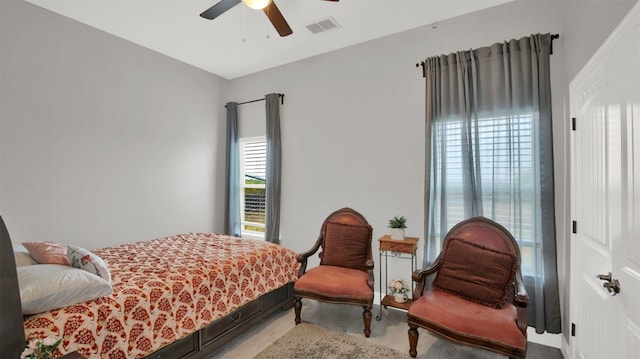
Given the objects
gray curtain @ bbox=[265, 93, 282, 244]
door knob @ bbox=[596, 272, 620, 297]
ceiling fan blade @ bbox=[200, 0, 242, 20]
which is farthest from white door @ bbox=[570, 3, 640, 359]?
gray curtain @ bbox=[265, 93, 282, 244]

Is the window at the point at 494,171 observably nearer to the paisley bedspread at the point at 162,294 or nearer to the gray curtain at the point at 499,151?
the gray curtain at the point at 499,151

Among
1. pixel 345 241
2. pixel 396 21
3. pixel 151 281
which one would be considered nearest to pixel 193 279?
pixel 151 281

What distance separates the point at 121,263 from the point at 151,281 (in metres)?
0.65

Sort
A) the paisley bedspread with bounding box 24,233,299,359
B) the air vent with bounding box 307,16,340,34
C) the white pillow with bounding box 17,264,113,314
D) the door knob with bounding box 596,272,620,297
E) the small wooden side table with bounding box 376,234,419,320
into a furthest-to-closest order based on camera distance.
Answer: the air vent with bounding box 307,16,340,34, the small wooden side table with bounding box 376,234,419,320, the paisley bedspread with bounding box 24,233,299,359, the white pillow with bounding box 17,264,113,314, the door knob with bounding box 596,272,620,297

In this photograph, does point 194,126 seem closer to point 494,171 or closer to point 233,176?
point 233,176

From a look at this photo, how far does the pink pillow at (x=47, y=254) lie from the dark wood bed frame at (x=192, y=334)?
2.46 feet

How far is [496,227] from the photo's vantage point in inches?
101

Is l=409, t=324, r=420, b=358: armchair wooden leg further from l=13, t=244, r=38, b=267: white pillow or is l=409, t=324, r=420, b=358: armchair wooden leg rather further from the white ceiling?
the white ceiling

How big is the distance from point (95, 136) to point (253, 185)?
7.13 feet

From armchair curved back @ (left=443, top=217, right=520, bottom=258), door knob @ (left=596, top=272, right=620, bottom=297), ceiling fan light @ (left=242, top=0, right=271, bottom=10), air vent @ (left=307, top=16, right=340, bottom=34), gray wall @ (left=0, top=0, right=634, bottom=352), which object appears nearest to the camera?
door knob @ (left=596, top=272, right=620, bottom=297)

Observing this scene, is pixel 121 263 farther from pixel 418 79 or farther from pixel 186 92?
pixel 418 79

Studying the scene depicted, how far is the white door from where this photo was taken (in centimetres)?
128

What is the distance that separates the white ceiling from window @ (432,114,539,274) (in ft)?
3.95

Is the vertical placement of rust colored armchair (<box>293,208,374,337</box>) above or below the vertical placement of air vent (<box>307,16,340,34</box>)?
→ below
